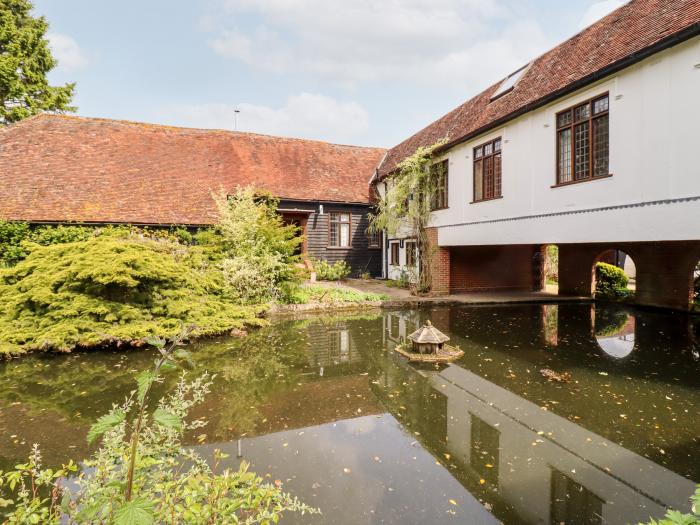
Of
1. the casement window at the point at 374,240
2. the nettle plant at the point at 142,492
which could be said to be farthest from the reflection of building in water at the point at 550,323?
the casement window at the point at 374,240

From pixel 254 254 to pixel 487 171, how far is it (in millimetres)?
7989

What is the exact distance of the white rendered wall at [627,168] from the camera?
6641 millimetres

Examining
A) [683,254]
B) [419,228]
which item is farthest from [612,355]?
[419,228]

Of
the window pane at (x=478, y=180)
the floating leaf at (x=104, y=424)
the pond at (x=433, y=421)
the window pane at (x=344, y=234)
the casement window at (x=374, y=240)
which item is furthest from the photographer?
the casement window at (x=374, y=240)

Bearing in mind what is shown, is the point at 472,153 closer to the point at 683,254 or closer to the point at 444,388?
the point at 683,254

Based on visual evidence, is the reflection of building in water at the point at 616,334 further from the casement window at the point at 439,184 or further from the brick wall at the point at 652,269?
the casement window at the point at 439,184

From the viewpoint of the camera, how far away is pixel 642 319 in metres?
11.0

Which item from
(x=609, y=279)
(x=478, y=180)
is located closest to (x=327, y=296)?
(x=478, y=180)

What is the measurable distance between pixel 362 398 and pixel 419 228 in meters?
10.8

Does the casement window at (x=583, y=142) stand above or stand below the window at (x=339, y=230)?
above

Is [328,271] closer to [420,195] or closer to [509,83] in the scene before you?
[420,195]

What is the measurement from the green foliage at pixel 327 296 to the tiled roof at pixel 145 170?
5.64 meters

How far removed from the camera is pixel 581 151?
29.1ft

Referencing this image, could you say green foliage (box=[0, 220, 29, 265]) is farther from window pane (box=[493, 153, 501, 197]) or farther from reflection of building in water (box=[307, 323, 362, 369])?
window pane (box=[493, 153, 501, 197])
